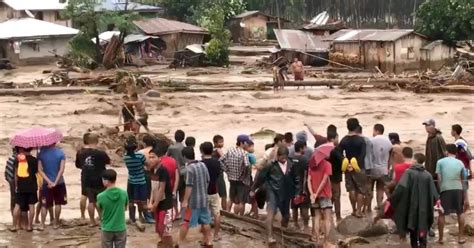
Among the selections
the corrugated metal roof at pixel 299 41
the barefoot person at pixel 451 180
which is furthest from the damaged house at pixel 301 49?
the barefoot person at pixel 451 180

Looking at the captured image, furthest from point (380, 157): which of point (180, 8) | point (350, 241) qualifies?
point (180, 8)

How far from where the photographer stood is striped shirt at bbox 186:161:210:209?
9727mm

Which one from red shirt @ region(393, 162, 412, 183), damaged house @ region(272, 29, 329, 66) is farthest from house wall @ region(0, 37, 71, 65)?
red shirt @ region(393, 162, 412, 183)

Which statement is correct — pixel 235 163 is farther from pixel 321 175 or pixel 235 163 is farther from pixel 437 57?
pixel 437 57

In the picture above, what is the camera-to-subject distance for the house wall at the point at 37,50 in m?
50.1

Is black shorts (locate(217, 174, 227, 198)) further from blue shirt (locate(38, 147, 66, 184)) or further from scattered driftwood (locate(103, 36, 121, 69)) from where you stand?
scattered driftwood (locate(103, 36, 121, 69))

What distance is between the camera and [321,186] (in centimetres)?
1010

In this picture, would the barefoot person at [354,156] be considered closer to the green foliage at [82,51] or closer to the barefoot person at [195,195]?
the barefoot person at [195,195]

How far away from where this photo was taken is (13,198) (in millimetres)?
11016

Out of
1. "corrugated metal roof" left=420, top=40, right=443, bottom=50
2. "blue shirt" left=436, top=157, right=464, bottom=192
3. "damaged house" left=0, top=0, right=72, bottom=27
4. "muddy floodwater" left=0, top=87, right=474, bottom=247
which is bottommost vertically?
"muddy floodwater" left=0, top=87, right=474, bottom=247

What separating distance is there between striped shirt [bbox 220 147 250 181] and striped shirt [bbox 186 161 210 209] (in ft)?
3.87

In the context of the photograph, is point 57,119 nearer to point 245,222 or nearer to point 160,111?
point 160,111

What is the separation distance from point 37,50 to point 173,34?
9364 millimetres

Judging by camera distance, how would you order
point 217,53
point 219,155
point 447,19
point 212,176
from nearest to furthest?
1. point 212,176
2. point 219,155
3. point 447,19
4. point 217,53
